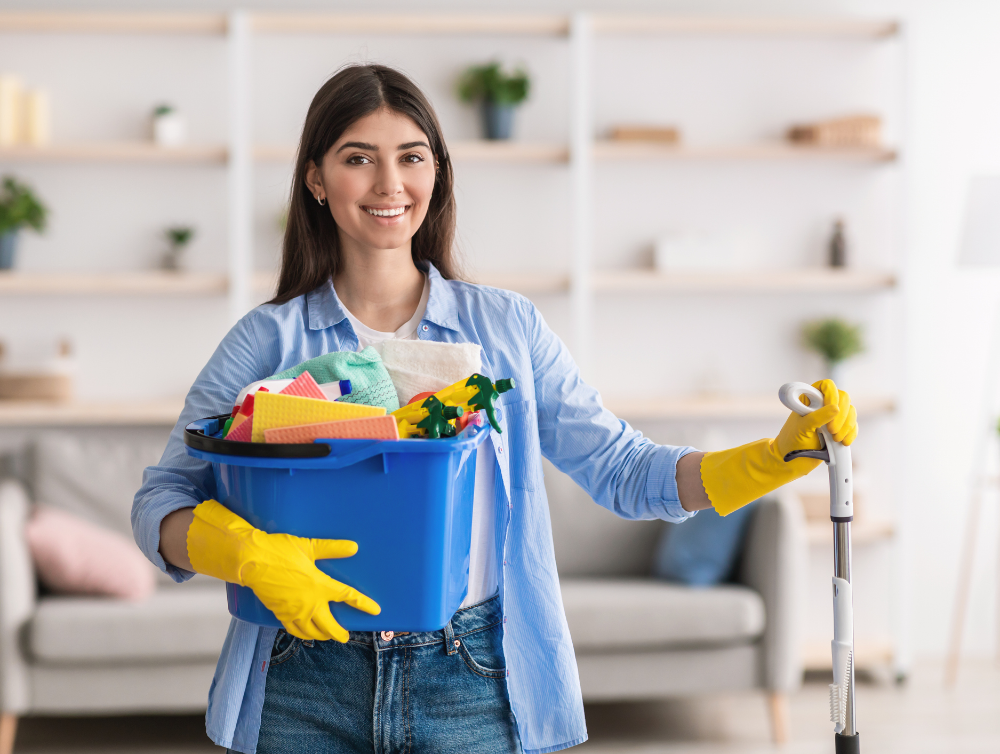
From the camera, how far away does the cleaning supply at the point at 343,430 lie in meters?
0.84

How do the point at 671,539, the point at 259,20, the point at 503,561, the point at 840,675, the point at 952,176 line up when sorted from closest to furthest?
the point at 840,675, the point at 503,561, the point at 671,539, the point at 259,20, the point at 952,176

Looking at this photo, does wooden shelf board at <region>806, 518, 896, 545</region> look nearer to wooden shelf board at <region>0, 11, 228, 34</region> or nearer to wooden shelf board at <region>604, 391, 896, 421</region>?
wooden shelf board at <region>604, 391, 896, 421</region>

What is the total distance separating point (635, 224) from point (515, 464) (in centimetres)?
273

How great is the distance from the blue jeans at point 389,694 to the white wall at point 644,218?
8.85ft

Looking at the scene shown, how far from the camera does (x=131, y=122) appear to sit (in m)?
3.58

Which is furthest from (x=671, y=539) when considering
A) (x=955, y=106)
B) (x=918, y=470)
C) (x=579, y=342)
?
(x=955, y=106)

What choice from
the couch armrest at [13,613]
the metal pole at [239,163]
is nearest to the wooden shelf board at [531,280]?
the metal pole at [239,163]

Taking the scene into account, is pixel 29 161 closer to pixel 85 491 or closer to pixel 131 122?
pixel 131 122

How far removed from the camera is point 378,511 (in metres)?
0.88

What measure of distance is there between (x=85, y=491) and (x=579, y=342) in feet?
5.76

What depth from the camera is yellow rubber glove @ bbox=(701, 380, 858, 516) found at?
Answer: 0.97 meters

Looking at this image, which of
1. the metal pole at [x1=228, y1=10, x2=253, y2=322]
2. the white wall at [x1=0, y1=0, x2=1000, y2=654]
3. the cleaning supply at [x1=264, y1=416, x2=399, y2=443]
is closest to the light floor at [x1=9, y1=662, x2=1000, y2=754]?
the white wall at [x1=0, y1=0, x2=1000, y2=654]

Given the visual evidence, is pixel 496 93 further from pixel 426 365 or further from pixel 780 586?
pixel 426 365

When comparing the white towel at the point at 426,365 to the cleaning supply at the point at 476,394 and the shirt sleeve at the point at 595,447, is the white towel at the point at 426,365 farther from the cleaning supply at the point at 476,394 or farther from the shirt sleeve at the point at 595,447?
the shirt sleeve at the point at 595,447
